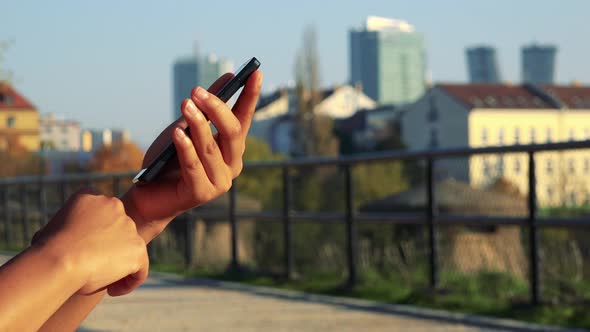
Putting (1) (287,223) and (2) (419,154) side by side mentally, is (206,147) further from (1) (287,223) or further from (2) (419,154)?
(1) (287,223)

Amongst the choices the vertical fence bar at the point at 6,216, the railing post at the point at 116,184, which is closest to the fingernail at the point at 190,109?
the railing post at the point at 116,184

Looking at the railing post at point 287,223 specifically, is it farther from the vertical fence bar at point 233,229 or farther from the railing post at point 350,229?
the railing post at point 350,229

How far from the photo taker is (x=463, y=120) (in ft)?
391

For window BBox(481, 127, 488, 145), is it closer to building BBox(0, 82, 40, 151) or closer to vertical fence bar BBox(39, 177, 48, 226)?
building BBox(0, 82, 40, 151)

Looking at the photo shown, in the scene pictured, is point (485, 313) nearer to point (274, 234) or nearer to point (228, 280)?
point (228, 280)

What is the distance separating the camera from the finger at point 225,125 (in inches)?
58.3

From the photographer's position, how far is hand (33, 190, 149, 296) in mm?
1291

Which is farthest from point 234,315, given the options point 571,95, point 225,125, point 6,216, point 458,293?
point 571,95

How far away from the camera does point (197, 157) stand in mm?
1514

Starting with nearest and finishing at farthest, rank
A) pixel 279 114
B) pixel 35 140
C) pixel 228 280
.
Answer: pixel 228 280 < pixel 35 140 < pixel 279 114

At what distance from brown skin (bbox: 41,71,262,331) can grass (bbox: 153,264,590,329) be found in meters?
5.54

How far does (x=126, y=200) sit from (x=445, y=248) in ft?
25.2

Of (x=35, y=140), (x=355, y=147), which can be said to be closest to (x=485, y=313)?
(x=355, y=147)

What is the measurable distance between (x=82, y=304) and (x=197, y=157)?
362 millimetres
